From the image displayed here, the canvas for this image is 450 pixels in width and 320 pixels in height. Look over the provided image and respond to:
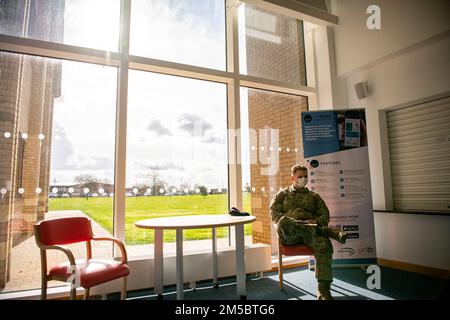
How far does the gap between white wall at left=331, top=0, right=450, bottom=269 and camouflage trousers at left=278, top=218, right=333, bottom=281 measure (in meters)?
1.61

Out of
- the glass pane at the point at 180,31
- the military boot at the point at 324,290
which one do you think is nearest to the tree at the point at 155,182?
the glass pane at the point at 180,31

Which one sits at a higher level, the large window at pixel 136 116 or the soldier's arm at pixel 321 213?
the large window at pixel 136 116

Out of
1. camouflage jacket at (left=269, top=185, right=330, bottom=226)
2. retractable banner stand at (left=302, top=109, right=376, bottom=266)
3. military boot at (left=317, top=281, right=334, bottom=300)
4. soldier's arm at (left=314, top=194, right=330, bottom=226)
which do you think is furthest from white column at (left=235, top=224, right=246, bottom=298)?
retractable banner stand at (left=302, top=109, right=376, bottom=266)

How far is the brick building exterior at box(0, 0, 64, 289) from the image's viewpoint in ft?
9.18

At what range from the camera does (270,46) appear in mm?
4555

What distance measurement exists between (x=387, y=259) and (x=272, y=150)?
2.18 metres

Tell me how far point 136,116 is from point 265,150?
6.10 ft

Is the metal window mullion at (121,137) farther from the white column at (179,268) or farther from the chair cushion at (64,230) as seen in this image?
the white column at (179,268)

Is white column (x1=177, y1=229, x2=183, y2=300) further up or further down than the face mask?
further down

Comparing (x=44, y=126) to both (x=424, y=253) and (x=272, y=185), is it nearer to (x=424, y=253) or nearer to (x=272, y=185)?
(x=272, y=185)

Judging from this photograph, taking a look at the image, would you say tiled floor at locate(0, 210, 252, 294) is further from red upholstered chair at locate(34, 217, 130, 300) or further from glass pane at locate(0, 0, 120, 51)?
glass pane at locate(0, 0, 120, 51)

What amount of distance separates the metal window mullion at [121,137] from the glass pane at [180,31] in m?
0.15

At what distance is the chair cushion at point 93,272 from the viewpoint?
2.14 meters

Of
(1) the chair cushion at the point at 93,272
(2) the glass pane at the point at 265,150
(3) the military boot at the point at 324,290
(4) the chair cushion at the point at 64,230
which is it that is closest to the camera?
(1) the chair cushion at the point at 93,272
